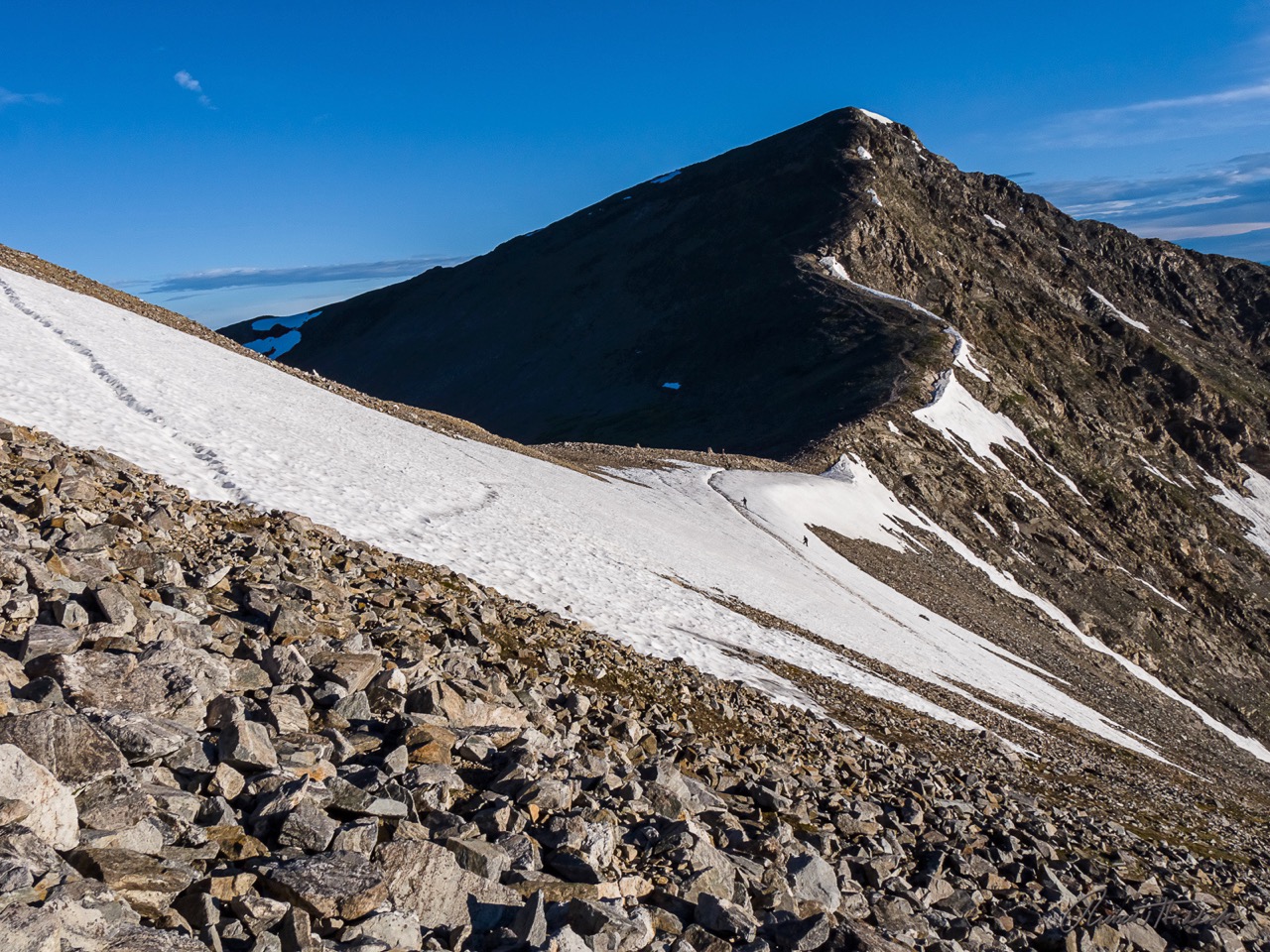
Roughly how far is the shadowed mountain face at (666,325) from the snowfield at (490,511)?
26005mm

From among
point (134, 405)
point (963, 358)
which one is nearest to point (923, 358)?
point (963, 358)

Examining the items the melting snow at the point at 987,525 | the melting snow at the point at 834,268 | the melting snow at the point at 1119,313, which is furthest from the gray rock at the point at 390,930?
the melting snow at the point at 1119,313

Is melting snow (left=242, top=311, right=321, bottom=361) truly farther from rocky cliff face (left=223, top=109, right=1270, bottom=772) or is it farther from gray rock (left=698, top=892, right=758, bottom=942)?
gray rock (left=698, top=892, right=758, bottom=942)

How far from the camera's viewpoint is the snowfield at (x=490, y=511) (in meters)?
16.5

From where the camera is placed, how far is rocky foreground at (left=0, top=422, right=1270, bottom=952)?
17.6 ft

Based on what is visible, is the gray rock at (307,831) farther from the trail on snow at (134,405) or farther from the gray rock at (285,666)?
the trail on snow at (134,405)

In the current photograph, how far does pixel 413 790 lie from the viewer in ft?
23.1

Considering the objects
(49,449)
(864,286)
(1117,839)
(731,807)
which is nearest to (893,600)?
(1117,839)

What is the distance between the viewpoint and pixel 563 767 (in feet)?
27.8

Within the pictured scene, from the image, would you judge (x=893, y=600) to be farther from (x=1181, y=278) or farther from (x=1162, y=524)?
(x=1181, y=278)

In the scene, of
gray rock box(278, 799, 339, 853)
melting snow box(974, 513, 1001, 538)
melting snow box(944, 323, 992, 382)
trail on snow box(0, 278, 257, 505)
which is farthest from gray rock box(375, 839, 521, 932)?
melting snow box(944, 323, 992, 382)

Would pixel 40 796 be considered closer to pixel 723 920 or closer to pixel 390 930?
pixel 390 930

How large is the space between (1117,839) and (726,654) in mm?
7148

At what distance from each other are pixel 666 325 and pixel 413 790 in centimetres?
9103
